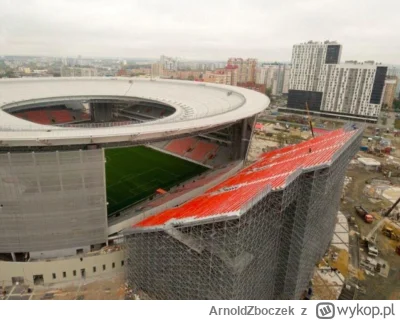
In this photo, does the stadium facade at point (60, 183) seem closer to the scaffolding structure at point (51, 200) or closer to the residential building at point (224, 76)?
the scaffolding structure at point (51, 200)

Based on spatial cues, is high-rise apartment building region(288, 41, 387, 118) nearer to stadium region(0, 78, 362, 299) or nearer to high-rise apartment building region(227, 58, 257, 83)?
high-rise apartment building region(227, 58, 257, 83)

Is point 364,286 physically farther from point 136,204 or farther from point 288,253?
point 136,204

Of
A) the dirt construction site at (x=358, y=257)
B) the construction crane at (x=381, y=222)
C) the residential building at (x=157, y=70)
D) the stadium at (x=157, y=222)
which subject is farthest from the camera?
the residential building at (x=157, y=70)

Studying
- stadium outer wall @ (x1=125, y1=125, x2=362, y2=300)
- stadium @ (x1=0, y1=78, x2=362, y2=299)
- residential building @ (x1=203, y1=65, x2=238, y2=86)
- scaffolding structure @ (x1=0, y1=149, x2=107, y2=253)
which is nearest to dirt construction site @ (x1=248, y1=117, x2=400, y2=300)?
stadium @ (x1=0, y1=78, x2=362, y2=299)

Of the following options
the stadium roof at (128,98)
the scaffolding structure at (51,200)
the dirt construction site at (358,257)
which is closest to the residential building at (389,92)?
the dirt construction site at (358,257)

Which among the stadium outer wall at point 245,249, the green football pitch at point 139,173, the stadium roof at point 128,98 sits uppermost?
the stadium roof at point 128,98

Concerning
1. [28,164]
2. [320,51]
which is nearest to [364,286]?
[28,164]

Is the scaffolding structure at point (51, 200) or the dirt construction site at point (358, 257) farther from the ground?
the scaffolding structure at point (51, 200)

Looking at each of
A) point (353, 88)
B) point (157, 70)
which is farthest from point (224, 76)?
point (157, 70)
